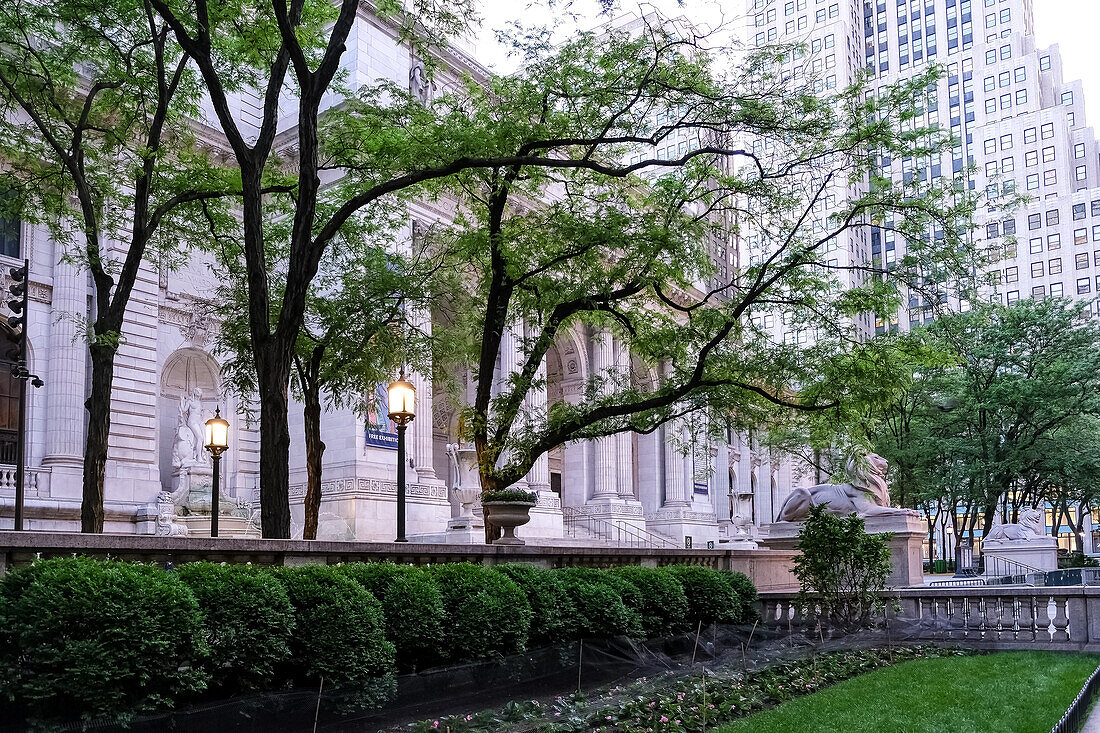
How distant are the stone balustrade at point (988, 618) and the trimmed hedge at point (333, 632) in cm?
1031

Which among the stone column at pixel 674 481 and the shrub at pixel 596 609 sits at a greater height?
the stone column at pixel 674 481

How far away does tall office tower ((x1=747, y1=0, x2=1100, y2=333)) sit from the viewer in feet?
354

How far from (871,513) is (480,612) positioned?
14.1m

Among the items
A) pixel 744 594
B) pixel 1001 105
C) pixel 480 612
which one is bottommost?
pixel 744 594

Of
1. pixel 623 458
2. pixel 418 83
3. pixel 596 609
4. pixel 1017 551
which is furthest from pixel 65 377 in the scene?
pixel 1017 551

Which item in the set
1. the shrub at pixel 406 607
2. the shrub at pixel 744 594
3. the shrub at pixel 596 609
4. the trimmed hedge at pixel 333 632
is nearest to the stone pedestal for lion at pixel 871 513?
the shrub at pixel 744 594

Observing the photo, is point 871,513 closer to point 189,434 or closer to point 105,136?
point 105,136

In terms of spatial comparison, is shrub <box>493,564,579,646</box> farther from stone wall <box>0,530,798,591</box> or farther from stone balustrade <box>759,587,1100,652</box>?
stone balustrade <box>759,587,1100,652</box>

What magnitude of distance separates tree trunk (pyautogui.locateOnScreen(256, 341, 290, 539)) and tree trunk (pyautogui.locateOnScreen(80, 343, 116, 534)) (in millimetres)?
3290

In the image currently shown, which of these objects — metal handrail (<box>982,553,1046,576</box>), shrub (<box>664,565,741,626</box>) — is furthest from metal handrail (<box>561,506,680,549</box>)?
shrub (<box>664,565,741,626</box>)

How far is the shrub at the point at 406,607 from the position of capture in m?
11.0

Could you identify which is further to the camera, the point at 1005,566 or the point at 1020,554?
the point at 1005,566

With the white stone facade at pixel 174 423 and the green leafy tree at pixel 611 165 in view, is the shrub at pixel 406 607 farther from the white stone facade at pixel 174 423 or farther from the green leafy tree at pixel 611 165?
the white stone facade at pixel 174 423

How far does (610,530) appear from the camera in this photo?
151 feet
